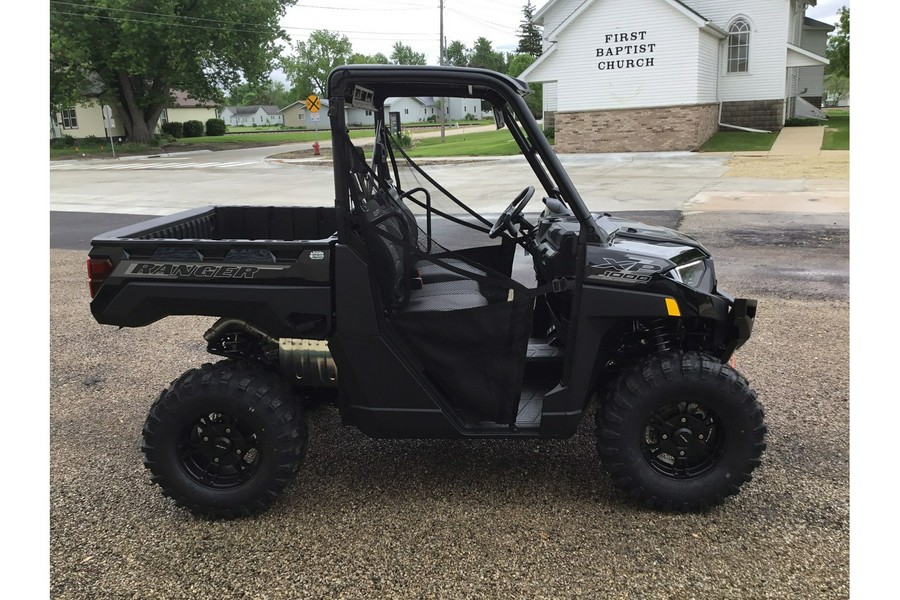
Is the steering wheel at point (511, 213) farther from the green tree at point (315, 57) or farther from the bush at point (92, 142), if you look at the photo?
the green tree at point (315, 57)

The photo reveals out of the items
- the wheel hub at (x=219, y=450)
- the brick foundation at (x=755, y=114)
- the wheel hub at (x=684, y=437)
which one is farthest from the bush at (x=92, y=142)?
the wheel hub at (x=684, y=437)

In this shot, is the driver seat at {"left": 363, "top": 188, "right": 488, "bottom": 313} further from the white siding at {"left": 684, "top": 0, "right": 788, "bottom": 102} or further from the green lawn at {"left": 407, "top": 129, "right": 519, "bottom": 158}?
the white siding at {"left": 684, "top": 0, "right": 788, "bottom": 102}

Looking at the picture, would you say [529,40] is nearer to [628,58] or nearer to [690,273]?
[628,58]

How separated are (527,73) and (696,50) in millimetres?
6088

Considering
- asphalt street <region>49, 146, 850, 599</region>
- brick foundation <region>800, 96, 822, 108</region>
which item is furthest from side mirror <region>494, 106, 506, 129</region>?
brick foundation <region>800, 96, 822, 108</region>

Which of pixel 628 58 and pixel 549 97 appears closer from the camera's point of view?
pixel 628 58

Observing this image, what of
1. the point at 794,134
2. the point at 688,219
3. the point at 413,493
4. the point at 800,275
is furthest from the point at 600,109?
the point at 413,493

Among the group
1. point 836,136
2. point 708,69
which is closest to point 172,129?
point 708,69

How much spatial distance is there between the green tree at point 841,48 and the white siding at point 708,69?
1882 cm

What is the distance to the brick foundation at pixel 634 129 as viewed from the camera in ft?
86.4

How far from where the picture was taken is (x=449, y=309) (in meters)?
3.33

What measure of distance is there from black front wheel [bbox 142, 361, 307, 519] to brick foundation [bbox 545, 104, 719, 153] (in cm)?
2564

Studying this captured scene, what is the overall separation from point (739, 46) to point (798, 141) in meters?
5.24

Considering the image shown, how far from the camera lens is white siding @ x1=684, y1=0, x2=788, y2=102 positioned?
2827cm
